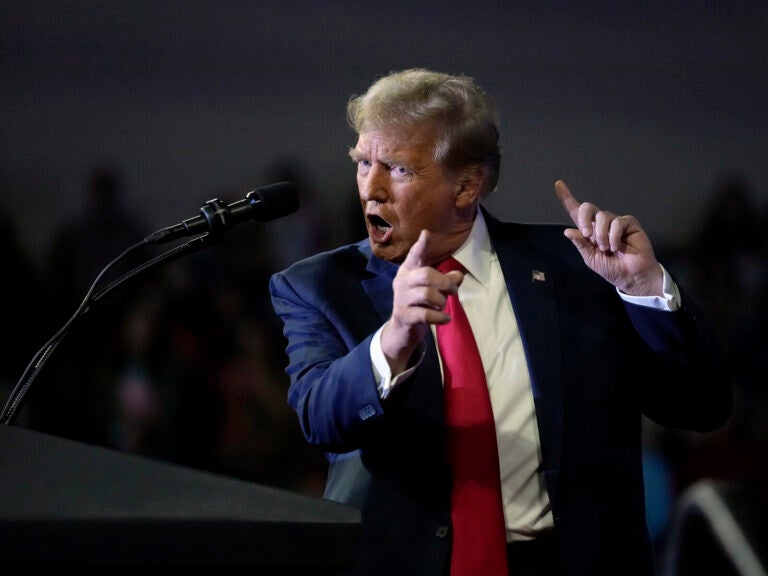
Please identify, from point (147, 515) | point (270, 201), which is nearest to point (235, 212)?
point (270, 201)

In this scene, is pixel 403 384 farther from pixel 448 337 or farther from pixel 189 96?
pixel 189 96

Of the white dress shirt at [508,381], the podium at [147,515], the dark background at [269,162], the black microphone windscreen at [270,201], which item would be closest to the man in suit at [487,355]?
the white dress shirt at [508,381]

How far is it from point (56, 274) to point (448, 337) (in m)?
2.50

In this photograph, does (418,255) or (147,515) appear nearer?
(147,515)

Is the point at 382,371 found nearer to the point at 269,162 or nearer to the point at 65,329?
the point at 65,329

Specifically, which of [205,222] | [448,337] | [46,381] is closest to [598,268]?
[448,337]

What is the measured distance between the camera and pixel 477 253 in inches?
74.2

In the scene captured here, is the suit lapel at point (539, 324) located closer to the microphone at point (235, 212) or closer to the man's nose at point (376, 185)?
the man's nose at point (376, 185)

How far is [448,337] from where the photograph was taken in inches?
69.6

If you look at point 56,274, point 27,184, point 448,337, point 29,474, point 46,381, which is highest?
point 29,474

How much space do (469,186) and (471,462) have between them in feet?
1.53

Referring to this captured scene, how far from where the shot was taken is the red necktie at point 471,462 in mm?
1643

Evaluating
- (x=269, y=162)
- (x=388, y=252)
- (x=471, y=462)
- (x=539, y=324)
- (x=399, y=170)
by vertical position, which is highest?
(x=399, y=170)

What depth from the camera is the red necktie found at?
1.64 metres
